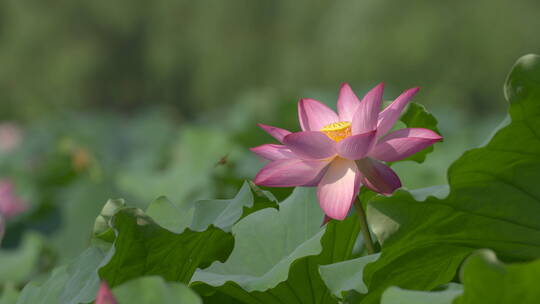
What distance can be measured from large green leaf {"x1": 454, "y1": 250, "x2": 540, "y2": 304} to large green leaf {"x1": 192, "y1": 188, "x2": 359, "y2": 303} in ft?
0.85

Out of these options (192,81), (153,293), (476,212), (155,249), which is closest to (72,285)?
(155,249)

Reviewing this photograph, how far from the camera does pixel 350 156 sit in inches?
35.0

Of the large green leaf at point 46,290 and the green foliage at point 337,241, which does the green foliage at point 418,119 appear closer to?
the green foliage at point 337,241

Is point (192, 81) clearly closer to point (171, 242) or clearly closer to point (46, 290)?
point (46, 290)

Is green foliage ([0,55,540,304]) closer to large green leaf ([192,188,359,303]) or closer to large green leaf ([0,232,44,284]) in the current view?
large green leaf ([192,188,359,303])

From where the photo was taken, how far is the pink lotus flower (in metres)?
0.88

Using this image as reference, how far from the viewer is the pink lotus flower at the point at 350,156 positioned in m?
0.88

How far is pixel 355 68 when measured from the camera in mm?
9891

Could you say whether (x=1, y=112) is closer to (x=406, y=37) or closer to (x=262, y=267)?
(x=406, y=37)

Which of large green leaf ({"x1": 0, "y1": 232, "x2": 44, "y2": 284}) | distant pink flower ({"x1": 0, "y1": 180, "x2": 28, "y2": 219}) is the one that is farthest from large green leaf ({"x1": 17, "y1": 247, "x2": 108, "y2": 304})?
distant pink flower ({"x1": 0, "y1": 180, "x2": 28, "y2": 219})

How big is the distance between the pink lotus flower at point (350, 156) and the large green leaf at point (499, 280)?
9.1 inches

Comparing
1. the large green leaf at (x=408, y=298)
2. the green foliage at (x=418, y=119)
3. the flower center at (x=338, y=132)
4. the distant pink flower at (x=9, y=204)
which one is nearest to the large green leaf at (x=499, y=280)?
the large green leaf at (x=408, y=298)

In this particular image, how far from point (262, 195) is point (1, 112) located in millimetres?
12730

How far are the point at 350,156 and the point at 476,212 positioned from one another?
166 millimetres
